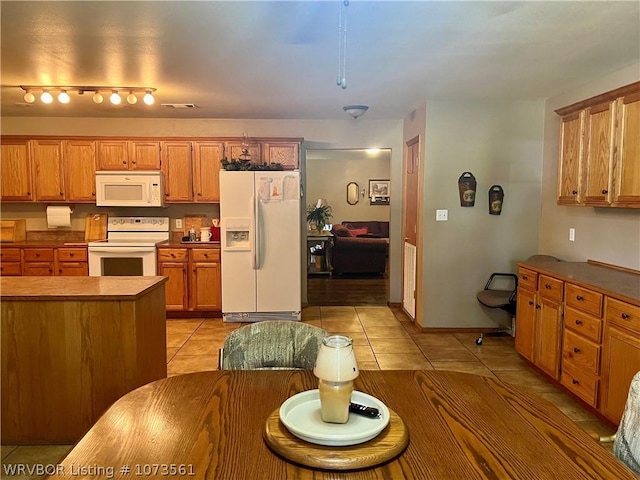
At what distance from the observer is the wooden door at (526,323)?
3.72 metres

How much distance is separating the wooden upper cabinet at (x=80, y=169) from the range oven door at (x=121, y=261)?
76cm

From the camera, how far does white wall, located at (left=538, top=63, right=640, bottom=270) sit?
11.2ft

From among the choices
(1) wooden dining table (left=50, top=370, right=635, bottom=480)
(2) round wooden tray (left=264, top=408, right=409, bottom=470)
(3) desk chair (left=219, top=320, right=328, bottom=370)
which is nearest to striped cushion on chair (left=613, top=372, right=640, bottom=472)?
(1) wooden dining table (left=50, top=370, right=635, bottom=480)

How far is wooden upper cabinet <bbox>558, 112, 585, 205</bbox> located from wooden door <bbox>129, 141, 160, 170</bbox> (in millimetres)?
4342

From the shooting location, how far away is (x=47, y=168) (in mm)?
Answer: 5547

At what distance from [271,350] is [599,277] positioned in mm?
2550

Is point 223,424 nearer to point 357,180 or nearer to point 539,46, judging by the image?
point 539,46

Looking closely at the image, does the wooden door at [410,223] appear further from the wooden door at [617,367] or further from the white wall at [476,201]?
the wooden door at [617,367]

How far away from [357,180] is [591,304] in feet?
27.7

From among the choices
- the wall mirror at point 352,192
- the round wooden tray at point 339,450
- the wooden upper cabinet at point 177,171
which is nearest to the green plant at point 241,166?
the wooden upper cabinet at point 177,171

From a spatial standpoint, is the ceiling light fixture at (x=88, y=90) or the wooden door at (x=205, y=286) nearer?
the ceiling light fixture at (x=88, y=90)

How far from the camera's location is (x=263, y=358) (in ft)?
→ 6.02

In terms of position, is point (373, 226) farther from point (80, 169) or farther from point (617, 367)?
point (617, 367)

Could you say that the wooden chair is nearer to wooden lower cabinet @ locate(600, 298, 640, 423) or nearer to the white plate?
the white plate
